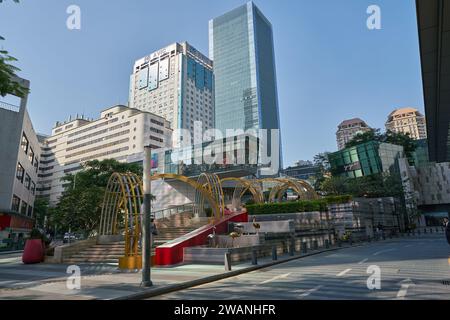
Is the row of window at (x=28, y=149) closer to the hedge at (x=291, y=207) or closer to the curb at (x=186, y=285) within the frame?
the hedge at (x=291, y=207)

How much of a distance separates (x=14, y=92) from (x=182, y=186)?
177ft

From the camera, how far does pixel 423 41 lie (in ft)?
Answer: 31.9

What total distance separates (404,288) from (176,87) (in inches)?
5360

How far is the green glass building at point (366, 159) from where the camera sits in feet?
220

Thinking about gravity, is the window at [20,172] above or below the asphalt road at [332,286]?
above

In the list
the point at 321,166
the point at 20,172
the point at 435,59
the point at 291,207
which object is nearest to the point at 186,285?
the point at 435,59

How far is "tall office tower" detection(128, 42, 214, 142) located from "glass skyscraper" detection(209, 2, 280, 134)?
441 inches

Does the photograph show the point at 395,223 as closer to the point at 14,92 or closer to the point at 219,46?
the point at 14,92

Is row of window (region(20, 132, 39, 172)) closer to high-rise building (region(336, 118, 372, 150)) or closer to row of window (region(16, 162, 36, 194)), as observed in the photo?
row of window (region(16, 162, 36, 194))

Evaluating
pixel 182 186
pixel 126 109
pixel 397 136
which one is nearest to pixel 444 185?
pixel 397 136

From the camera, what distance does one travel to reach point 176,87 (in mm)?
137750

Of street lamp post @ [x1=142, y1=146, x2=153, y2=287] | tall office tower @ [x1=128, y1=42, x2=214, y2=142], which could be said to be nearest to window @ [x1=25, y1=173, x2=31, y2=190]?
street lamp post @ [x1=142, y1=146, x2=153, y2=287]

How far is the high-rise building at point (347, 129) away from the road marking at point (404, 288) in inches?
6544

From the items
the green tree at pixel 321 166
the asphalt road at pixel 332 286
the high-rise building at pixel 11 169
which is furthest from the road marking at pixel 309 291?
the green tree at pixel 321 166
